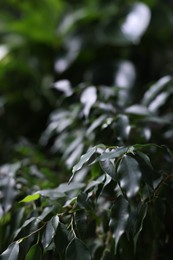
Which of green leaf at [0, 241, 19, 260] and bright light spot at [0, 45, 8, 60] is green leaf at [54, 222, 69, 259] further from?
bright light spot at [0, 45, 8, 60]

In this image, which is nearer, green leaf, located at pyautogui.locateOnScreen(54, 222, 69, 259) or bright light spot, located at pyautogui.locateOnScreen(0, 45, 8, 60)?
green leaf, located at pyautogui.locateOnScreen(54, 222, 69, 259)

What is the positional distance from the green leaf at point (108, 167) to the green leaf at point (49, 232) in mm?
118

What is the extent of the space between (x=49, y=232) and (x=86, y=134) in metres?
0.32

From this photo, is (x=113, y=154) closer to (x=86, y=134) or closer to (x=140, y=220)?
(x=140, y=220)

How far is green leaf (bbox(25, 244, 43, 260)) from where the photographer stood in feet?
1.95

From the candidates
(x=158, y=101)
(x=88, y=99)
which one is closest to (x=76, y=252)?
(x=88, y=99)

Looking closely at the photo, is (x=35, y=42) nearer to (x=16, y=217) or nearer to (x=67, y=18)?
(x=67, y=18)

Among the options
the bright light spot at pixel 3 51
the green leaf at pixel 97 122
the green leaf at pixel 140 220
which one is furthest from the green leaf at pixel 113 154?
the bright light spot at pixel 3 51

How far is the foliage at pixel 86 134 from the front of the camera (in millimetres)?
602

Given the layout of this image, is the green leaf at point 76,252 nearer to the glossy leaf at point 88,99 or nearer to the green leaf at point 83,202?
the green leaf at point 83,202

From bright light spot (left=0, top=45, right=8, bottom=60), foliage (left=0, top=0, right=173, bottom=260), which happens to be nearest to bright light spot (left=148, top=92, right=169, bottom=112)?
foliage (left=0, top=0, right=173, bottom=260)

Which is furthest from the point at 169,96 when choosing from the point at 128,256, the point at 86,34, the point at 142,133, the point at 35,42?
the point at 35,42

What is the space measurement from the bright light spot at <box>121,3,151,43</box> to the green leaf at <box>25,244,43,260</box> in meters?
0.98

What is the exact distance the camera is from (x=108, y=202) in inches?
32.2
